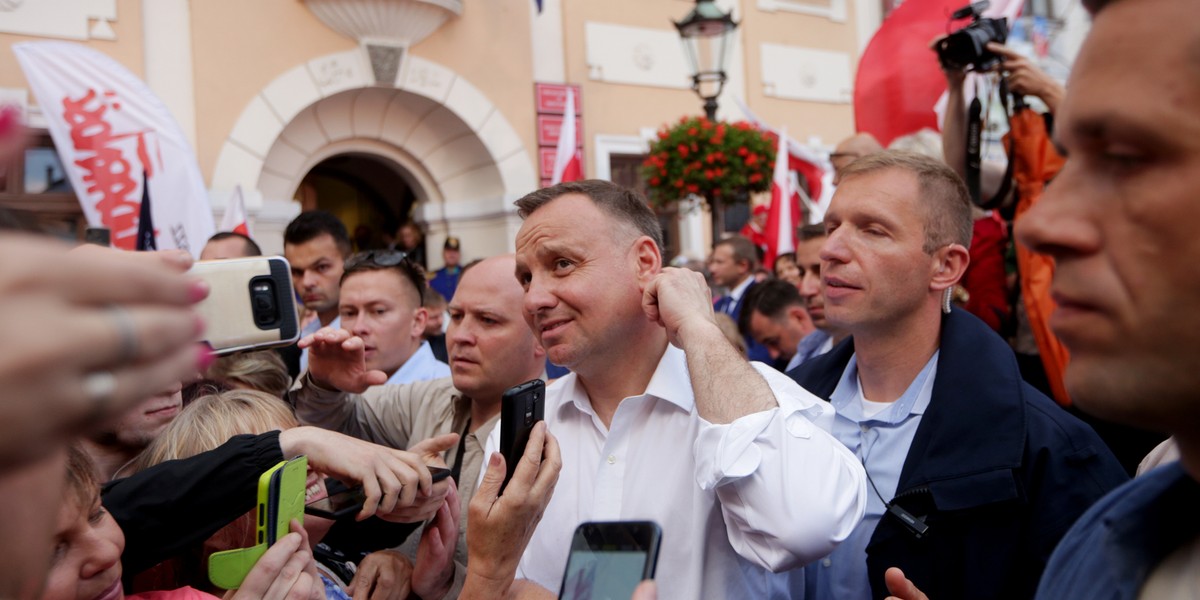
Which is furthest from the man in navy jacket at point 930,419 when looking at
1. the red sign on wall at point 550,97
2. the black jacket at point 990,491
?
the red sign on wall at point 550,97

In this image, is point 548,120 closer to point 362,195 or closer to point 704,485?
point 362,195

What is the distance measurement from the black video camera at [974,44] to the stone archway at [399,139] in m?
6.54

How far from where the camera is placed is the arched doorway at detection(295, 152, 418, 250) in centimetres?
1144

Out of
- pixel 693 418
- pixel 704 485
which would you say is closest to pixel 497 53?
pixel 693 418

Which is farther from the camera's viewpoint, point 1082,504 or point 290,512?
point 1082,504

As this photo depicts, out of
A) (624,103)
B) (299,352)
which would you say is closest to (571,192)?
(299,352)

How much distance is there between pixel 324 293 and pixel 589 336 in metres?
2.96

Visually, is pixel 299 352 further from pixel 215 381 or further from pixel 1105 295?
pixel 1105 295

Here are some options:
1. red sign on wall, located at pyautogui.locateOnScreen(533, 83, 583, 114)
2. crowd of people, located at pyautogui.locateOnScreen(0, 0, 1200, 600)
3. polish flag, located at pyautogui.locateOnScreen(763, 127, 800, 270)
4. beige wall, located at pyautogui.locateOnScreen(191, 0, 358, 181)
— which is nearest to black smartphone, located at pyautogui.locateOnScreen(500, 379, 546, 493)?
crowd of people, located at pyautogui.locateOnScreen(0, 0, 1200, 600)

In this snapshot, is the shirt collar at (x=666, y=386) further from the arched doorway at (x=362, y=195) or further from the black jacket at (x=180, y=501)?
the arched doorway at (x=362, y=195)

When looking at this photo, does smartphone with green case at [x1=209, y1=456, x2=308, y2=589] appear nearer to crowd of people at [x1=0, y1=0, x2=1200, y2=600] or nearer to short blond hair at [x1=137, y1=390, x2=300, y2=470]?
crowd of people at [x1=0, y1=0, x2=1200, y2=600]

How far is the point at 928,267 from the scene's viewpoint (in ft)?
7.66

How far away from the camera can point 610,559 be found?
1274mm

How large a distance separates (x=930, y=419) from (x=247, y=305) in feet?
4.92
